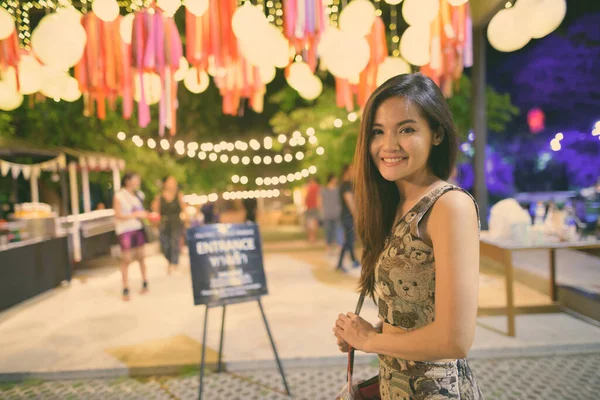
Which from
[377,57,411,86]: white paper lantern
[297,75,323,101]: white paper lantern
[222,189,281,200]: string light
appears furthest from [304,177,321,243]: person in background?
[222,189,281,200]: string light

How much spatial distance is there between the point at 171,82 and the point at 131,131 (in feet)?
34.4

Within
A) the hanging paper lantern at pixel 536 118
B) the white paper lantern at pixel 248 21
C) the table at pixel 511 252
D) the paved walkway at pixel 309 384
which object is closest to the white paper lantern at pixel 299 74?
the white paper lantern at pixel 248 21

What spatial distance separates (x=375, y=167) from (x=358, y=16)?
3.14 m

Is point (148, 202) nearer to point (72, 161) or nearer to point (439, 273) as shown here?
point (72, 161)

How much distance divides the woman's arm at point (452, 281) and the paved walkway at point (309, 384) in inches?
104

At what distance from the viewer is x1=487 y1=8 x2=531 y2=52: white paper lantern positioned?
3.69 meters

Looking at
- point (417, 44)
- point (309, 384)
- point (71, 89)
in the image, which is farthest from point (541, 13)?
point (71, 89)

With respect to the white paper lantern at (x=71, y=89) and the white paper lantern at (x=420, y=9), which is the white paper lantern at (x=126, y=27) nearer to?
the white paper lantern at (x=71, y=89)

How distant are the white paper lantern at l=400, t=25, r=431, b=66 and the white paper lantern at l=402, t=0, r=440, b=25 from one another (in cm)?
38

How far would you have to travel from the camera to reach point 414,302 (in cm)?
121

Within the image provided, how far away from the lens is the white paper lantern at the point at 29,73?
4.51 meters

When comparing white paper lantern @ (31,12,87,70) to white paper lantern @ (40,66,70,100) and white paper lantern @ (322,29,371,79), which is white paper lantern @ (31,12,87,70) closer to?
white paper lantern @ (40,66,70,100)

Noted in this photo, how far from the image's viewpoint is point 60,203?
14109 millimetres

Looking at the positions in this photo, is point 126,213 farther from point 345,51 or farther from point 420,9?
point 420,9
